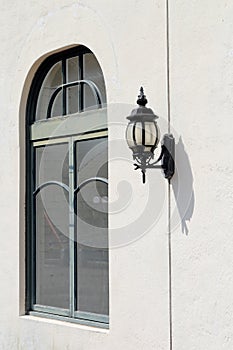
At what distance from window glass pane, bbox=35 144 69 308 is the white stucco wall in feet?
1.11

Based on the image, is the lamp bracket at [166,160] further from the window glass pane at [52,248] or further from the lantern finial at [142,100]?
the window glass pane at [52,248]

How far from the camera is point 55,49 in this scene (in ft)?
22.2

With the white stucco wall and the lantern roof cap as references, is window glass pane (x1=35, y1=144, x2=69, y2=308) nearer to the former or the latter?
the white stucco wall

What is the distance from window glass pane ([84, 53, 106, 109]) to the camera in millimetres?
6457

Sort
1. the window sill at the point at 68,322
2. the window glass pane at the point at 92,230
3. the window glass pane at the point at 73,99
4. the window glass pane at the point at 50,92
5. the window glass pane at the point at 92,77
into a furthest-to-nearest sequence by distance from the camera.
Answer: the window glass pane at the point at 50,92 < the window glass pane at the point at 73,99 < the window glass pane at the point at 92,77 < the window glass pane at the point at 92,230 < the window sill at the point at 68,322

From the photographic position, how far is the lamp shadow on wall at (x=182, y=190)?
5242mm

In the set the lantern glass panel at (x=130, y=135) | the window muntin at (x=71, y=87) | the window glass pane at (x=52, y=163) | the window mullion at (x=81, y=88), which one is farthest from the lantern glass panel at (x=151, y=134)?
the window glass pane at (x=52, y=163)

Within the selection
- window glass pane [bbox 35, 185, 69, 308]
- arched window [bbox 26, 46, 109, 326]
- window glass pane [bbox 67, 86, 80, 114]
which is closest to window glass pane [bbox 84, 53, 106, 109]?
arched window [bbox 26, 46, 109, 326]

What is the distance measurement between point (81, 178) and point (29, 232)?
983 millimetres

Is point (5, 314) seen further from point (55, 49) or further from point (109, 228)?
point (55, 49)

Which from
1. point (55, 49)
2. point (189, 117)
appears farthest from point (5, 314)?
point (189, 117)

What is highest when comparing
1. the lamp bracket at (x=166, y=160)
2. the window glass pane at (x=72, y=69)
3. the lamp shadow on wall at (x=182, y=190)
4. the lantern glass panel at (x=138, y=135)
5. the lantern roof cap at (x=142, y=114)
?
the window glass pane at (x=72, y=69)

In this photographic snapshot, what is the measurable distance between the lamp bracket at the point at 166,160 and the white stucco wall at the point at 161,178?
0.07 m

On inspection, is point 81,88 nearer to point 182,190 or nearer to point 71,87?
point 71,87
